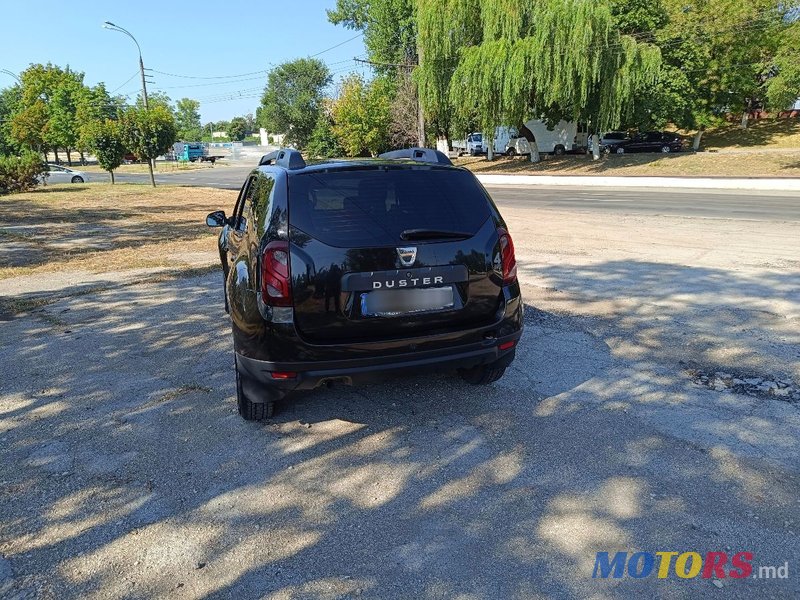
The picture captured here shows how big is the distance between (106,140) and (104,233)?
1778 cm

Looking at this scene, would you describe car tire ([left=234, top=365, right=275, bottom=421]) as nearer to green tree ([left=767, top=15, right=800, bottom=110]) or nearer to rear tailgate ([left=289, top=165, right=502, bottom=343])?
rear tailgate ([left=289, top=165, right=502, bottom=343])

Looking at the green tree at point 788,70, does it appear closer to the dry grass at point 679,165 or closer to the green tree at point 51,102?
the dry grass at point 679,165

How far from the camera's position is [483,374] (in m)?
4.26

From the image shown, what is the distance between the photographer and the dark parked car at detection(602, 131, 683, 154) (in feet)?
132

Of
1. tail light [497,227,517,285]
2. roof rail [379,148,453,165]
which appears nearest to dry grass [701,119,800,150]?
roof rail [379,148,453,165]

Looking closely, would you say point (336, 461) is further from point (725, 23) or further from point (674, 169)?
point (725, 23)

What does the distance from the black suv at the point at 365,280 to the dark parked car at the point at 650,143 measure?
41425 millimetres

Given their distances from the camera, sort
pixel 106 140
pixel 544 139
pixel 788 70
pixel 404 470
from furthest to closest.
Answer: pixel 544 139, pixel 106 140, pixel 788 70, pixel 404 470

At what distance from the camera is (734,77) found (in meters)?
38.0

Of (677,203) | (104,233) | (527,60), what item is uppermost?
(527,60)

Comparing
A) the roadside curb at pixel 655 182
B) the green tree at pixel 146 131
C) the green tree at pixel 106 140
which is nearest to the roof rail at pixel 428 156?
the roadside curb at pixel 655 182

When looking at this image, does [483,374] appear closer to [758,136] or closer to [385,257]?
[385,257]

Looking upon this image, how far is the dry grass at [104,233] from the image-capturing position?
32.6 ft

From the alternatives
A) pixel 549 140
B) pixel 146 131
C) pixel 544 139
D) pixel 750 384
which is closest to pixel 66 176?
pixel 146 131
